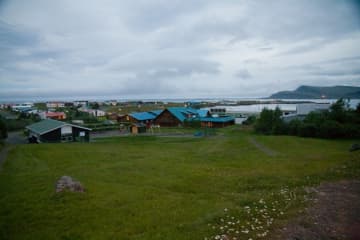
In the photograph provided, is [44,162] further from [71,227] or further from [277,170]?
[277,170]

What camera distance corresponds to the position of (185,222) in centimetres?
708

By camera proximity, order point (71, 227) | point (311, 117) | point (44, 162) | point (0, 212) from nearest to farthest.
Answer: point (71, 227)
point (0, 212)
point (44, 162)
point (311, 117)

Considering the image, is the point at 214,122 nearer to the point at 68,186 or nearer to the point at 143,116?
the point at 143,116

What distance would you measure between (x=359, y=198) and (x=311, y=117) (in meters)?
36.4

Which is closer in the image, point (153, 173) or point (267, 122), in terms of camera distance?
point (153, 173)

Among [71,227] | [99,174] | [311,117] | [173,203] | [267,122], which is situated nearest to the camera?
[71,227]

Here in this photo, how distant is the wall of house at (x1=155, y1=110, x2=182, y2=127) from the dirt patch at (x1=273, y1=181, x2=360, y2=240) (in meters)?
56.1

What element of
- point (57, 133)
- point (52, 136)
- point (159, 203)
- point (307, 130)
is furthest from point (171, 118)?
point (159, 203)

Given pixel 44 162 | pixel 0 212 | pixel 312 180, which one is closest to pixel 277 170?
pixel 312 180

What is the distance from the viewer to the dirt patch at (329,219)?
5.90 metres

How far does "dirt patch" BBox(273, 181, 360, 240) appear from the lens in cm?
590

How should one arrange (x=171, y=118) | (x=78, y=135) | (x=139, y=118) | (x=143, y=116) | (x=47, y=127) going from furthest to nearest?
(x=143, y=116) → (x=139, y=118) → (x=171, y=118) → (x=78, y=135) → (x=47, y=127)

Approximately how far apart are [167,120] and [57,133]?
3424 cm

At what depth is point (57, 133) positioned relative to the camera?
36.6 m
